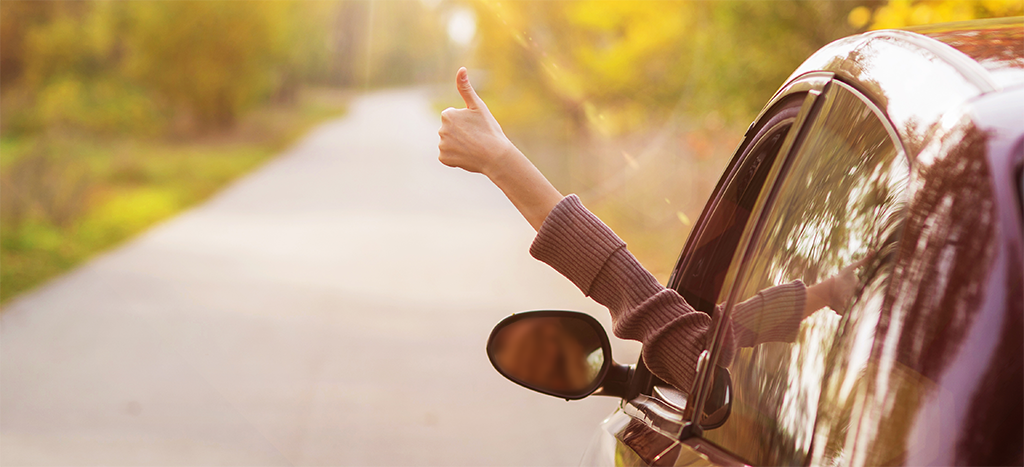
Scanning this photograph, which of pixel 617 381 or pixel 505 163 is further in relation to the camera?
pixel 617 381

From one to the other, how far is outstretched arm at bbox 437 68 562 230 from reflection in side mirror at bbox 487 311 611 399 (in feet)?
0.68

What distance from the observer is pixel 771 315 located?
129 centimetres

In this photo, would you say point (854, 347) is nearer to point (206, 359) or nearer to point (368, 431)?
point (368, 431)

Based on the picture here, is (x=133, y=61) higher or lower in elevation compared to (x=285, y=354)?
lower

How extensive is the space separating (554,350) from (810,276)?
59cm

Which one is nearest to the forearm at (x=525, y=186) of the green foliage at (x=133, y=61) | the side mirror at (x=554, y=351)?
the side mirror at (x=554, y=351)

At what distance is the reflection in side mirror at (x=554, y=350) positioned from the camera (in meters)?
1.69

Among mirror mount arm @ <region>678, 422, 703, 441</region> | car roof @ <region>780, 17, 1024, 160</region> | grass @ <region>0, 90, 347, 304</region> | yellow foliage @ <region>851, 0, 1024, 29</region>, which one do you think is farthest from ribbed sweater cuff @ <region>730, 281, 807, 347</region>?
grass @ <region>0, 90, 347, 304</region>

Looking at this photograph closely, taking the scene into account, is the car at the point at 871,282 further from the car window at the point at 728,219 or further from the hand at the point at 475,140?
the hand at the point at 475,140

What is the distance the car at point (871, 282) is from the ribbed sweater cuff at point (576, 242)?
0.21 m

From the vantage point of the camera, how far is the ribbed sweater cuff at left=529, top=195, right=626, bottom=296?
4.79 ft

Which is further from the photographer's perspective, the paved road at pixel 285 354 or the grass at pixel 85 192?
the grass at pixel 85 192

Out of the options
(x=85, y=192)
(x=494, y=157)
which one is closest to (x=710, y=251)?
(x=494, y=157)

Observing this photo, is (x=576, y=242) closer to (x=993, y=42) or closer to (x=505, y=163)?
(x=505, y=163)
